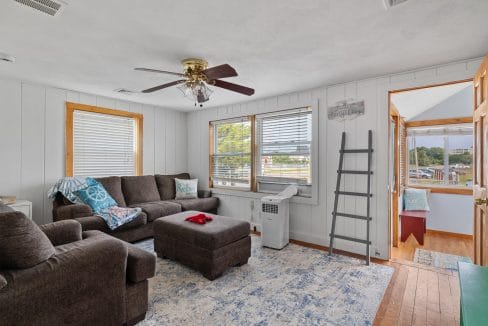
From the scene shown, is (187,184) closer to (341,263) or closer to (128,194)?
(128,194)

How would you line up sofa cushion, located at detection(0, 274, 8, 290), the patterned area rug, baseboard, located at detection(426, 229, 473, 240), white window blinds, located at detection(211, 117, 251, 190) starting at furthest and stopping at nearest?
1. white window blinds, located at detection(211, 117, 251, 190)
2. baseboard, located at detection(426, 229, 473, 240)
3. the patterned area rug
4. sofa cushion, located at detection(0, 274, 8, 290)

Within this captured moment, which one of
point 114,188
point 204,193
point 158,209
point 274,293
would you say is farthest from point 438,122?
point 114,188

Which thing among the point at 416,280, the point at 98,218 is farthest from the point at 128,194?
the point at 416,280

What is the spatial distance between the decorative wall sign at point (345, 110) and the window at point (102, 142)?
3486mm

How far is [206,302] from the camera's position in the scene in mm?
2293

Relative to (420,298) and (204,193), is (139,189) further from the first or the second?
(420,298)

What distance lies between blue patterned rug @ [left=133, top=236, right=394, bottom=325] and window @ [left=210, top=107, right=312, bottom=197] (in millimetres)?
1330

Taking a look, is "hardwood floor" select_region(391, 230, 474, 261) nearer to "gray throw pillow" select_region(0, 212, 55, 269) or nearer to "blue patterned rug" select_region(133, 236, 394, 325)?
"blue patterned rug" select_region(133, 236, 394, 325)

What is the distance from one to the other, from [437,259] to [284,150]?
2.58 metres

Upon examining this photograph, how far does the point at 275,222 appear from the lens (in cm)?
367

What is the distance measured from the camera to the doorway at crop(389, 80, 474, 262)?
4.08 m

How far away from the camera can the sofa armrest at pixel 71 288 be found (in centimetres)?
139

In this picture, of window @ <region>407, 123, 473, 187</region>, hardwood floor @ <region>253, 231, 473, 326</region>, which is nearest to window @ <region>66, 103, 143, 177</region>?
hardwood floor @ <region>253, 231, 473, 326</region>

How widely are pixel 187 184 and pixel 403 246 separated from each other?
3851 mm
